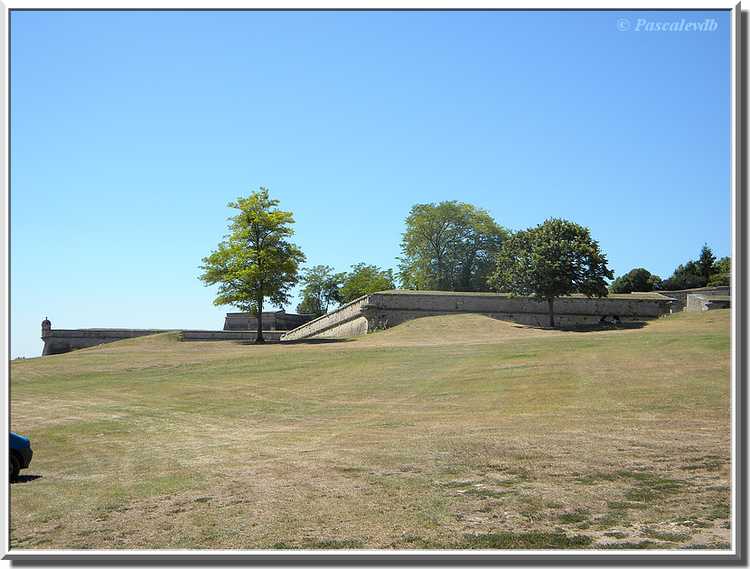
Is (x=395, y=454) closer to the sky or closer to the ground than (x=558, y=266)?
closer to the ground

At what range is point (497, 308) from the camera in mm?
66438

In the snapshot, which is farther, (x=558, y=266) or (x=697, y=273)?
(x=697, y=273)

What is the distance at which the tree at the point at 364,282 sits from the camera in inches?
4043

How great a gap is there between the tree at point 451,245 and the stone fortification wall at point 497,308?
1068 inches

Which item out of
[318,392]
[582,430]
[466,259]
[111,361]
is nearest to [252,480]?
[582,430]

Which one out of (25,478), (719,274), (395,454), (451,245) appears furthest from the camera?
(451,245)

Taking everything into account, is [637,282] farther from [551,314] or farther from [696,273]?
[551,314]

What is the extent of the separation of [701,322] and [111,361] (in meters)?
36.1

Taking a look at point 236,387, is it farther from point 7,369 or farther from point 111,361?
point 7,369

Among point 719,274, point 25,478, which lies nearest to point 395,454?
point 25,478

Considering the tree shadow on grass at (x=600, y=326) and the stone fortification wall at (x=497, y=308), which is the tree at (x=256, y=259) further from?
the tree shadow on grass at (x=600, y=326)

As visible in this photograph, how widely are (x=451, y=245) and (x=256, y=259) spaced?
43.2 metres

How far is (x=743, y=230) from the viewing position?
8.55 meters

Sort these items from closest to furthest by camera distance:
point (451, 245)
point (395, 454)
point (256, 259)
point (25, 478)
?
point (25, 478)
point (395, 454)
point (256, 259)
point (451, 245)
